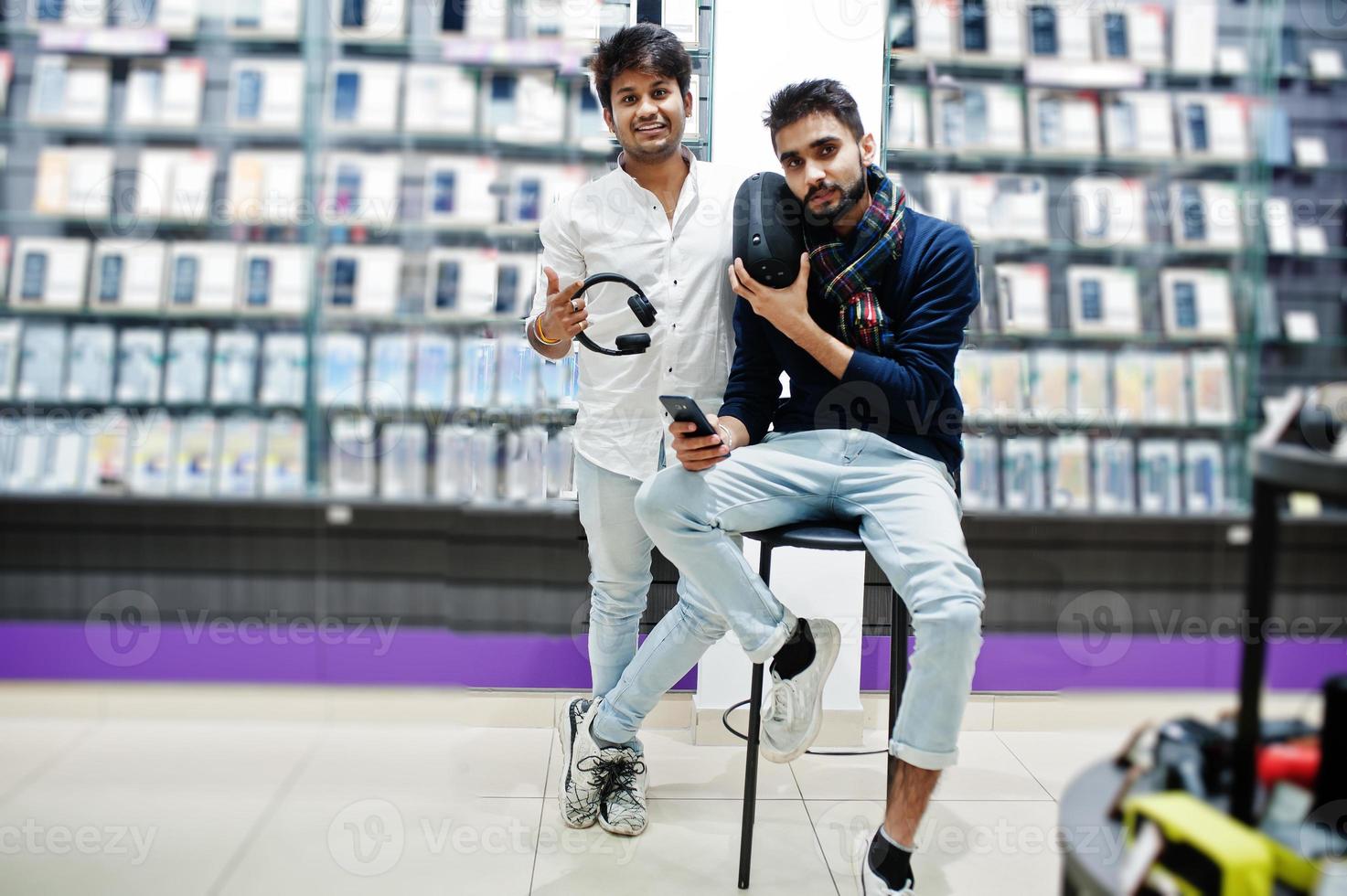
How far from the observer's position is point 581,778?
1772mm

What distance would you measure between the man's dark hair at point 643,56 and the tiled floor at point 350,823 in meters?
Result: 1.24

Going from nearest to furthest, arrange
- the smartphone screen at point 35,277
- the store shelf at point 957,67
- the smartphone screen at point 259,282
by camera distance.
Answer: the smartphone screen at point 35,277 < the smartphone screen at point 259,282 < the store shelf at point 957,67

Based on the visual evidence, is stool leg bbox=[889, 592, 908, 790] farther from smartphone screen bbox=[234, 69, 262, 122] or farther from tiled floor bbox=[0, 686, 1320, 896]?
smartphone screen bbox=[234, 69, 262, 122]

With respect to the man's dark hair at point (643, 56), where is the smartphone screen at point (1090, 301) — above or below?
below

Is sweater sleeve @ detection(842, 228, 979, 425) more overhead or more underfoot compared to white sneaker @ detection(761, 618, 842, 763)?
more overhead

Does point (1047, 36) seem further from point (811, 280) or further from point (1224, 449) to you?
point (1224, 449)

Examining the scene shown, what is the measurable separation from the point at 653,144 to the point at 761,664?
3.30ft

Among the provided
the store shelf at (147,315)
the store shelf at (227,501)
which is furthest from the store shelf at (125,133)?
the store shelf at (227,501)

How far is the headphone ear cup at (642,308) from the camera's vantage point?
1.67 metres

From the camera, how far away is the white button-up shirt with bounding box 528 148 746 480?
5.80 ft

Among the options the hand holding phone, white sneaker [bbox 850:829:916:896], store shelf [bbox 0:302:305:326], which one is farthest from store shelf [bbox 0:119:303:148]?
white sneaker [bbox 850:829:916:896]

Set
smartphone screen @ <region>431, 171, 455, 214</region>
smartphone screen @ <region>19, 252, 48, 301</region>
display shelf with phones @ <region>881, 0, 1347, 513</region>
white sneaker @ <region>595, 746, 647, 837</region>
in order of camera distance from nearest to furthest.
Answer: display shelf with phones @ <region>881, 0, 1347, 513</region> → smartphone screen @ <region>19, 252, 48, 301</region> → white sneaker @ <region>595, 746, 647, 837</region> → smartphone screen @ <region>431, 171, 455, 214</region>

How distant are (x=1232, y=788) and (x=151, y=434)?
1383 mm

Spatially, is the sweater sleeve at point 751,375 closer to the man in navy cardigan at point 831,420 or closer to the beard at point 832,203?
the man in navy cardigan at point 831,420
